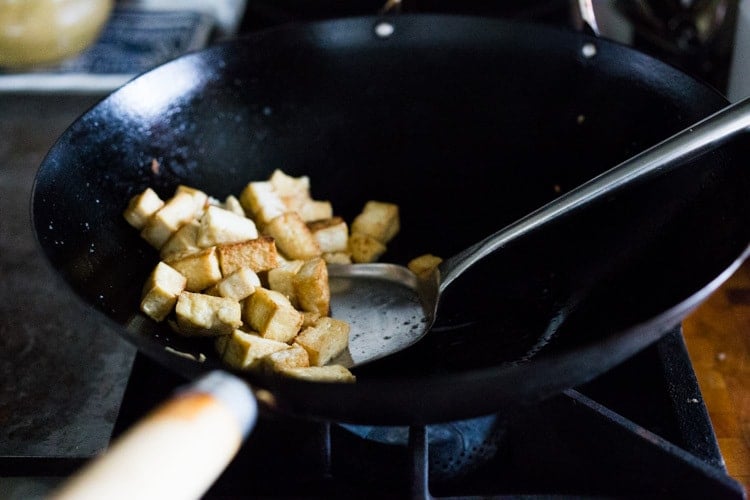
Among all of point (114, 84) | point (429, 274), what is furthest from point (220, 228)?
point (114, 84)

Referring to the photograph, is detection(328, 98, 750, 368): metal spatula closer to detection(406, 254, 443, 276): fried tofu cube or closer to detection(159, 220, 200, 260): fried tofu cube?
detection(406, 254, 443, 276): fried tofu cube

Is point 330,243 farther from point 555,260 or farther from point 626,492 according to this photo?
point 626,492

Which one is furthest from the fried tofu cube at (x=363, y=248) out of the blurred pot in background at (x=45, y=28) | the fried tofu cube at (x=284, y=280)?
the blurred pot in background at (x=45, y=28)

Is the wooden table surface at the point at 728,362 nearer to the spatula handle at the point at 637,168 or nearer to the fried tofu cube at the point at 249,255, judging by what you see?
the spatula handle at the point at 637,168

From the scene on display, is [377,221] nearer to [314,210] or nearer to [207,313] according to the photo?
[314,210]

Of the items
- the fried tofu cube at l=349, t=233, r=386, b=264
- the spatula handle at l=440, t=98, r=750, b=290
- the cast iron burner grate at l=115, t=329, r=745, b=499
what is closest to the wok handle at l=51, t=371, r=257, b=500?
the cast iron burner grate at l=115, t=329, r=745, b=499

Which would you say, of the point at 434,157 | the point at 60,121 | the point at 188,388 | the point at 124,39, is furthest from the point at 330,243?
the point at 124,39
